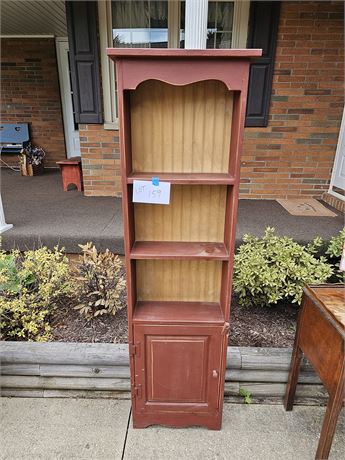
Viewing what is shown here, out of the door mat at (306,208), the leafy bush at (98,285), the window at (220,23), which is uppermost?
the window at (220,23)

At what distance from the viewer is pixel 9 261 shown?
214cm

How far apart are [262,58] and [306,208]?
1.73m

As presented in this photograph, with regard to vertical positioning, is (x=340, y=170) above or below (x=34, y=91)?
below

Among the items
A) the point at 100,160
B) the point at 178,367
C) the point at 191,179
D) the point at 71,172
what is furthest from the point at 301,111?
the point at 178,367

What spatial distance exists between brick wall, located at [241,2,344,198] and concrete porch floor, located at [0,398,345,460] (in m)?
2.73

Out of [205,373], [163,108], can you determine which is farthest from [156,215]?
[205,373]

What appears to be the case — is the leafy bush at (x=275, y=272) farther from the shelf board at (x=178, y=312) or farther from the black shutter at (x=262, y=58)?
the black shutter at (x=262, y=58)

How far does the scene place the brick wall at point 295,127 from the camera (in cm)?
331

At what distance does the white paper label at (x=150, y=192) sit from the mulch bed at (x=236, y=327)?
3.78ft

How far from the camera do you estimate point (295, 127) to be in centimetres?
365

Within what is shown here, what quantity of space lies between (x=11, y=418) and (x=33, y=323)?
1.68 ft

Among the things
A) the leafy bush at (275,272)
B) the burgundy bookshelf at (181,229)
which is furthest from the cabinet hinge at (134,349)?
the leafy bush at (275,272)

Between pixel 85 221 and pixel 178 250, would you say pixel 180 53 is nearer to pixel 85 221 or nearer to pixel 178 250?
pixel 178 250

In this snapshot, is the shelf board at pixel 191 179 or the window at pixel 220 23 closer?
the shelf board at pixel 191 179
